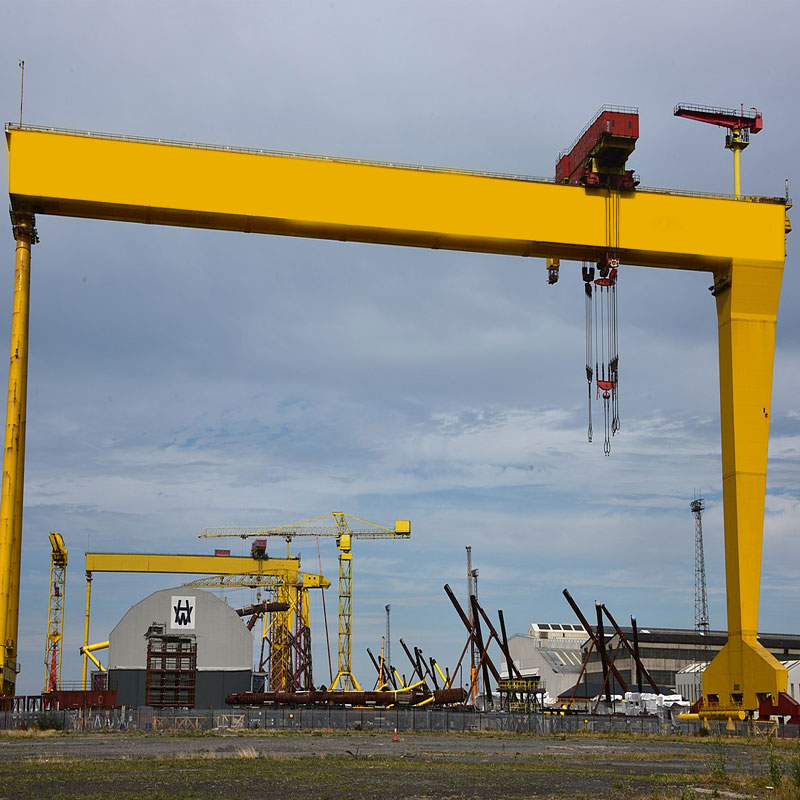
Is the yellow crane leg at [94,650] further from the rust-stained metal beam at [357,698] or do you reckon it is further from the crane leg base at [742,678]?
the crane leg base at [742,678]

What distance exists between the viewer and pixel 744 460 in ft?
99.2

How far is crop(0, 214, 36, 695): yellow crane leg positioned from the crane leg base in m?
19.0

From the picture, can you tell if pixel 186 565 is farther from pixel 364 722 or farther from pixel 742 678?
pixel 742 678

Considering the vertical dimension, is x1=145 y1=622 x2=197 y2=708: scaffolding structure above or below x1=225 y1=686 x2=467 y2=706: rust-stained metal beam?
above

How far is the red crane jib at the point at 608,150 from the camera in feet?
95.8

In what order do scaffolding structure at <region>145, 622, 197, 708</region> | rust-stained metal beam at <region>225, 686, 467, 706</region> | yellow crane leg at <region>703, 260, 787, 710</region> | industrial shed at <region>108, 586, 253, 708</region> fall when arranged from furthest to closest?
1. rust-stained metal beam at <region>225, 686, 467, 706</region>
2. industrial shed at <region>108, 586, 253, 708</region>
3. scaffolding structure at <region>145, 622, 197, 708</region>
4. yellow crane leg at <region>703, 260, 787, 710</region>

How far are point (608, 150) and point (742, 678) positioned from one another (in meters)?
15.0

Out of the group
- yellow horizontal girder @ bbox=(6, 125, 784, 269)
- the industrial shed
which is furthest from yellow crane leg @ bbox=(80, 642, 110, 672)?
yellow horizontal girder @ bbox=(6, 125, 784, 269)

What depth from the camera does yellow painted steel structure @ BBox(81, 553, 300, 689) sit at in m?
→ 62.3

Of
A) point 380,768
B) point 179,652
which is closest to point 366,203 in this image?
point 380,768

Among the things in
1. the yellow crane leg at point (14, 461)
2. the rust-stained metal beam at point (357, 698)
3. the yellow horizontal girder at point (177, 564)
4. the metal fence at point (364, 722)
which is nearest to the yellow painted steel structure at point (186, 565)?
the yellow horizontal girder at point (177, 564)

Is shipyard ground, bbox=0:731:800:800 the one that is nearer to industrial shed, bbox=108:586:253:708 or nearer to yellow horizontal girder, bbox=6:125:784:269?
yellow horizontal girder, bbox=6:125:784:269

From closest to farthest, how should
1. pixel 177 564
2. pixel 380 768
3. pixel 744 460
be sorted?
pixel 380 768
pixel 744 460
pixel 177 564

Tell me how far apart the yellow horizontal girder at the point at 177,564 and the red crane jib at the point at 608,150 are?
40.2 metres
